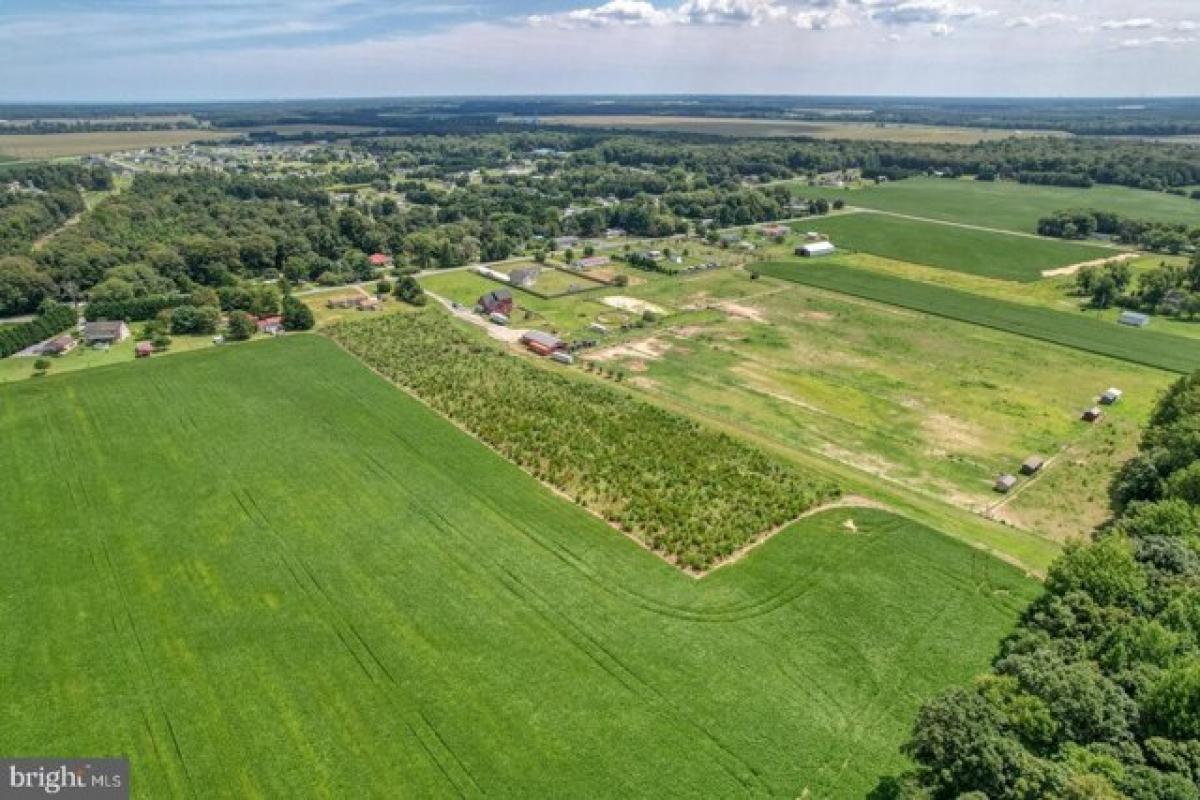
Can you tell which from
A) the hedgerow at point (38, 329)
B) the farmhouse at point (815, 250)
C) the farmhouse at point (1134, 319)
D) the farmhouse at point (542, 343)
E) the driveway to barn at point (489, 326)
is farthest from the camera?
the farmhouse at point (815, 250)

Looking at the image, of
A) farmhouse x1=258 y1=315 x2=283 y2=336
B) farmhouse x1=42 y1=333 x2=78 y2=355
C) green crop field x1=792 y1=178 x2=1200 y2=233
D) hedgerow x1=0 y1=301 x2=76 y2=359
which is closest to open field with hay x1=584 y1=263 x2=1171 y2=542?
farmhouse x1=258 y1=315 x2=283 y2=336

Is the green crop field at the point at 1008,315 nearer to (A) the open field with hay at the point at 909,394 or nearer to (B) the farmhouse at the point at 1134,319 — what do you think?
(B) the farmhouse at the point at 1134,319

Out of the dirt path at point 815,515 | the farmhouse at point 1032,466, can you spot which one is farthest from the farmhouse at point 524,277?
the farmhouse at point 1032,466

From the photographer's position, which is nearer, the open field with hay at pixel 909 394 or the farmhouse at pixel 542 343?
the open field with hay at pixel 909 394

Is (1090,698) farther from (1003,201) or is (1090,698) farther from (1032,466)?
(1003,201)

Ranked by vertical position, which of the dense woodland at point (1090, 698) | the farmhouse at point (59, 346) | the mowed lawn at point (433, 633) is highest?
the farmhouse at point (59, 346)

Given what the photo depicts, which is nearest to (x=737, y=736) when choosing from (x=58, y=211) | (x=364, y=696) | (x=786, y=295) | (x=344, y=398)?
(x=364, y=696)

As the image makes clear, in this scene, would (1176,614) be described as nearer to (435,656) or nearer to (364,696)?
(435,656)
